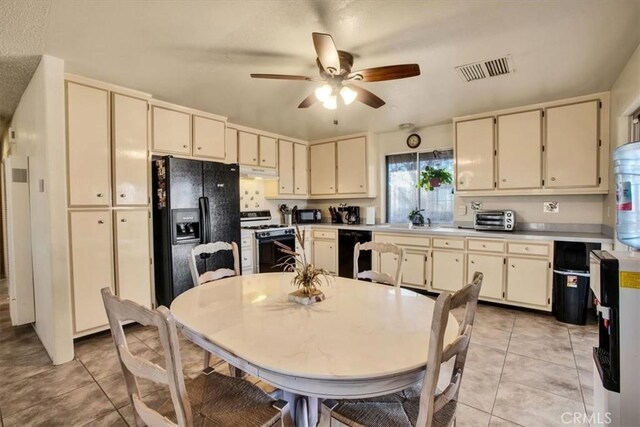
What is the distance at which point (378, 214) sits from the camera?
4.92 metres

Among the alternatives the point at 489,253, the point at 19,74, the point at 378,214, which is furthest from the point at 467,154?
the point at 19,74

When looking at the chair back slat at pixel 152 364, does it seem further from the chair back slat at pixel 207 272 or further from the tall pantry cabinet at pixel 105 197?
the tall pantry cabinet at pixel 105 197

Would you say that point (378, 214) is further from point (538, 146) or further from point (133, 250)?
point (133, 250)

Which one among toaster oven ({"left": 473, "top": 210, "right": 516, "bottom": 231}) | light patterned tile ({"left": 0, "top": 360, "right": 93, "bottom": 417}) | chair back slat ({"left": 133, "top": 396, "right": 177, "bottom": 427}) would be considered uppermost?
toaster oven ({"left": 473, "top": 210, "right": 516, "bottom": 231})

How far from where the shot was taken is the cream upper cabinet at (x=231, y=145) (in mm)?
4049

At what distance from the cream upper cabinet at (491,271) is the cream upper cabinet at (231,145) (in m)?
3.28

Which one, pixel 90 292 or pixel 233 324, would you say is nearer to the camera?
pixel 233 324

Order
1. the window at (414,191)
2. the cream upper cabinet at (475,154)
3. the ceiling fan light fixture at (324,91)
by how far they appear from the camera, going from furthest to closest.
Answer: the window at (414,191) → the cream upper cabinet at (475,154) → the ceiling fan light fixture at (324,91)

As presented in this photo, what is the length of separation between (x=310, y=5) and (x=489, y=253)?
3113mm

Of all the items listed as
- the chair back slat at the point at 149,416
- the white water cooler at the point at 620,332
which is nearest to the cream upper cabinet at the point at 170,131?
the chair back slat at the point at 149,416

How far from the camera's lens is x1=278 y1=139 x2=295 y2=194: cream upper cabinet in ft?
16.0

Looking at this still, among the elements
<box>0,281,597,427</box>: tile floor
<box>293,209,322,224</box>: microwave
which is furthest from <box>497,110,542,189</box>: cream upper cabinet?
<box>293,209,322,224</box>: microwave

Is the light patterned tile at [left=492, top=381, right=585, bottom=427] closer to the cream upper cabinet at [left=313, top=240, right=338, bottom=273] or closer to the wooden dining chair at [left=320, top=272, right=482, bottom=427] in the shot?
the wooden dining chair at [left=320, top=272, right=482, bottom=427]

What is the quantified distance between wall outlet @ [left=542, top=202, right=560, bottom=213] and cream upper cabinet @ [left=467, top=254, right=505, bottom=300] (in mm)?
904
